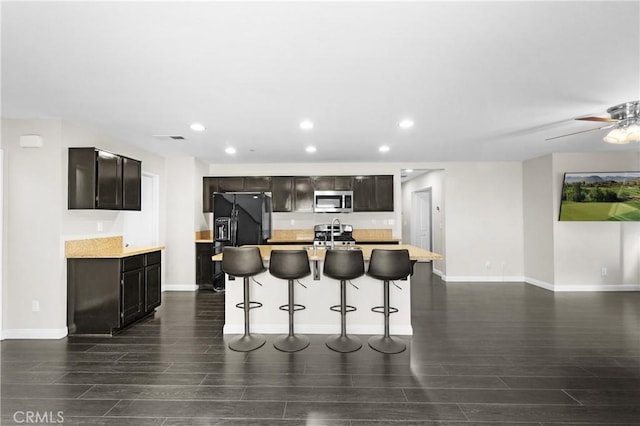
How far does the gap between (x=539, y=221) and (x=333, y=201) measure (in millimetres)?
3748

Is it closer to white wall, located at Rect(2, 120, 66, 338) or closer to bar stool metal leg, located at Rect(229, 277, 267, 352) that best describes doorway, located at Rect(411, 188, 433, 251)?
bar stool metal leg, located at Rect(229, 277, 267, 352)

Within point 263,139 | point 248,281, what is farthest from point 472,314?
point 263,139

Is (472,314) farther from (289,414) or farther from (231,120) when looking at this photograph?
(231,120)

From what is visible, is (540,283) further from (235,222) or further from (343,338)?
(235,222)

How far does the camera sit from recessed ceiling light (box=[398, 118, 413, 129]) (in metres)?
3.83

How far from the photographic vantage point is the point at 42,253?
3.69m

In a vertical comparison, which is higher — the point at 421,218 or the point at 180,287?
the point at 421,218

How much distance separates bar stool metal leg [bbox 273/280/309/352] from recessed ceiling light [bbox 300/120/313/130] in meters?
1.78

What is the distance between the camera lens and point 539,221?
615cm

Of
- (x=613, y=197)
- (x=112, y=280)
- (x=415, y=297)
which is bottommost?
(x=415, y=297)

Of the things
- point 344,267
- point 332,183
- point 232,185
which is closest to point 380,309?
point 344,267

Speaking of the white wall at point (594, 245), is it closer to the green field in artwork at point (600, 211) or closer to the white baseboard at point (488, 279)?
the green field in artwork at point (600, 211)

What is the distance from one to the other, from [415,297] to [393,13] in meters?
4.53

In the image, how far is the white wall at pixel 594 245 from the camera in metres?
5.78
